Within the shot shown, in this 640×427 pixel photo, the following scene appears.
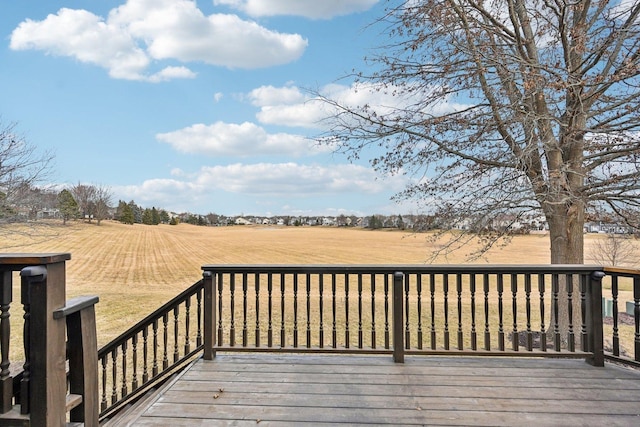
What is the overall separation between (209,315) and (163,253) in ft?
67.0

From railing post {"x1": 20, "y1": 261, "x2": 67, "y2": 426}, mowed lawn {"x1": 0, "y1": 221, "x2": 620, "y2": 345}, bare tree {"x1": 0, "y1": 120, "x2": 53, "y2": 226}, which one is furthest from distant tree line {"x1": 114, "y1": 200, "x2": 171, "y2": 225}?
railing post {"x1": 20, "y1": 261, "x2": 67, "y2": 426}

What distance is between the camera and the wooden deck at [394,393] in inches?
88.1

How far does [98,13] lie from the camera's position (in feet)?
28.8

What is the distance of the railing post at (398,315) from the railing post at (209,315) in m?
1.67

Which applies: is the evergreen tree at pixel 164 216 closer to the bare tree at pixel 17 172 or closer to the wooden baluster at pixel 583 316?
the bare tree at pixel 17 172

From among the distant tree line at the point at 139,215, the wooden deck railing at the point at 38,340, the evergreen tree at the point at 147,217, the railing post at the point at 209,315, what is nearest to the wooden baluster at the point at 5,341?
the wooden deck railing at the point at 38,340

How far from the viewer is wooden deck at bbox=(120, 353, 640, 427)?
224 centimetres

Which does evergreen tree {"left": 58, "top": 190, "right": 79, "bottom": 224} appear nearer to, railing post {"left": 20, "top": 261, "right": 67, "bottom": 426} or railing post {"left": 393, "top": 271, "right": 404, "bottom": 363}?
railing post {"left": 20, "top": 261, "right": 67, "bottom": 426}

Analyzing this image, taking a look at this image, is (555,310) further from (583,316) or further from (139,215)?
(139,215)

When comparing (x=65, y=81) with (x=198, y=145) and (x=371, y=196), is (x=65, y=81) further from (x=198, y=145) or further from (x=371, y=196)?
(x=371, y=196)

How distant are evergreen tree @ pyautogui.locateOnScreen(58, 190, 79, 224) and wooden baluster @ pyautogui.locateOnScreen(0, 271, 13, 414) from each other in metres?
15.6

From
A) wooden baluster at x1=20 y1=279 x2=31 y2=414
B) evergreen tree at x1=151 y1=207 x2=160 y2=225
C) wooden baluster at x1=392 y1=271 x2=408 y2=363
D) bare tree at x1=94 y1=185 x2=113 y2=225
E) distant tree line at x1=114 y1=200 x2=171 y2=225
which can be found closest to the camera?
wooden baluster at x1=20 y1=279 x2=31 y2=414

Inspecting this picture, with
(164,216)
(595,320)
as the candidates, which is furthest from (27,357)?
(164,216)

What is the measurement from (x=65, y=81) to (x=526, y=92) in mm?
10403
